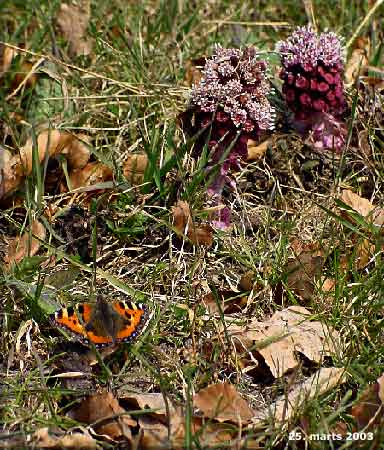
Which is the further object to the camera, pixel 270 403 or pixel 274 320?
pixel 274 320

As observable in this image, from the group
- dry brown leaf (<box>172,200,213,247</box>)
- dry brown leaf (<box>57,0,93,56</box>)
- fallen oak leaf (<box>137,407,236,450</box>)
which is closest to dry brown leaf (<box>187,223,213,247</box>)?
dry brown leaf (<box>172,200,213,247</box>)

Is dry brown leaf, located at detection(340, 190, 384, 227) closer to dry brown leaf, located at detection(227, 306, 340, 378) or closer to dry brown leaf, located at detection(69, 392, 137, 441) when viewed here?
dry brown leaf, located at detection(227, 306, 340, 378)

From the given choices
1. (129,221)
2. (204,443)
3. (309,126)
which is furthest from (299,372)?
(309,126)

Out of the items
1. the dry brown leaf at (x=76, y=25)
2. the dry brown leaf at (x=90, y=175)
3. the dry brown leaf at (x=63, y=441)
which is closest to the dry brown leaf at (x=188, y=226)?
the dry brown leaf at (x=90, y=175)

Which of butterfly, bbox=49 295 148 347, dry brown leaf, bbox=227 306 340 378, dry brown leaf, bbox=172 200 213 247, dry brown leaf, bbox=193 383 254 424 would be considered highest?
dry brown leaf, bbox=172 200 213 247

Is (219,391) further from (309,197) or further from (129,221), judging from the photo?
(309,197)

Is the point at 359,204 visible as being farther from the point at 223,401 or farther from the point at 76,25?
the point at 76,25
